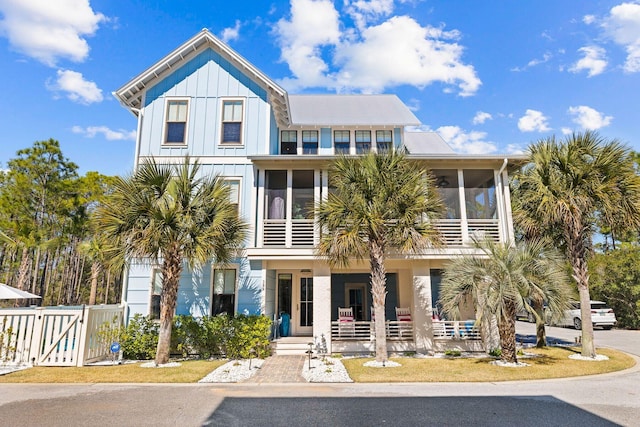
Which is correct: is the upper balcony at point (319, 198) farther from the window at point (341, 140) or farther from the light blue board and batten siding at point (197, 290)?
the window at point (341, 140)

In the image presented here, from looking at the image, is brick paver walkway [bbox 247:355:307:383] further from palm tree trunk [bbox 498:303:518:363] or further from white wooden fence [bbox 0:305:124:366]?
palm tree trunk [bbox 498:303:518:363]

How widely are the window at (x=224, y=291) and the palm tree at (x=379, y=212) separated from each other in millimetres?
4139

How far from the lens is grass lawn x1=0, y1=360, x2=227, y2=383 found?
836 centimetres

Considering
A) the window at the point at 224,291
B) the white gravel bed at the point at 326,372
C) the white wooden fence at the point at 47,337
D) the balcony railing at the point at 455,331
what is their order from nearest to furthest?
the white gravel bed at the point at 326,372
the white wooden fence at the point at 47,337
the balcony railing at the point at 455,331
the window at the point at 224,291

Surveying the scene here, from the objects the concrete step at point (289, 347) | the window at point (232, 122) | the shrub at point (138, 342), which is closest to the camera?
the shrub at point (138, 342)

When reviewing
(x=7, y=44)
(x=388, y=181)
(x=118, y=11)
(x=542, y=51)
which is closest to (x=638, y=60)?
(x=542, y=51)

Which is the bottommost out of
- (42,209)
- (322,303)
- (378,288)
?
(322,303)

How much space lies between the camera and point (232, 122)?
45.9ft

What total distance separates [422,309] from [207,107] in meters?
11.3

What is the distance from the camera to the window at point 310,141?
17.1m

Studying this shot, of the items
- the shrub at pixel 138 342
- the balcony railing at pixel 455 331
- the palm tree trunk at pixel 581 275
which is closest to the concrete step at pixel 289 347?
the shrub at pixel 138 342

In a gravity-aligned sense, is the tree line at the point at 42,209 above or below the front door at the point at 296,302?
above

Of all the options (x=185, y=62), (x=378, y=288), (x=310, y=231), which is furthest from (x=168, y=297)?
(x=185, y=62)

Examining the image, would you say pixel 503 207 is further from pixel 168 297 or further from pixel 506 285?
pixel 168 297
